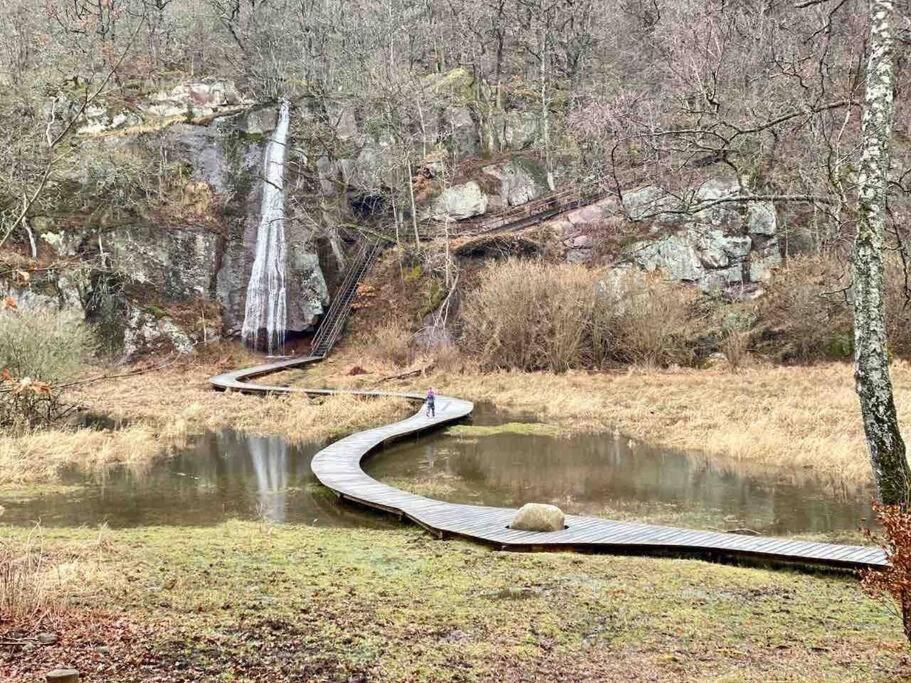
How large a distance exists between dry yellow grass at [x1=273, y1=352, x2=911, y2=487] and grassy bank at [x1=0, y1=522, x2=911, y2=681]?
721 centimetres

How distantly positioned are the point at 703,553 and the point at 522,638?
12.7 feet

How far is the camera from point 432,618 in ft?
19.5

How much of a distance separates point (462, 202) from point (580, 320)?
14.3 metres

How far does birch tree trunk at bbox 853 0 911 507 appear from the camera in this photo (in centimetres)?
623

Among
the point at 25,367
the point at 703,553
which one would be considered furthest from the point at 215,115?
the point at 703,553

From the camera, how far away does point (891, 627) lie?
584cm

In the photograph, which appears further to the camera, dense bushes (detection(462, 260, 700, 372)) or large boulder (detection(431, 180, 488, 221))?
large boulder (detection(431, 180, 488, 221))

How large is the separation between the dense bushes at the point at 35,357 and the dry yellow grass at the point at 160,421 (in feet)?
3.13

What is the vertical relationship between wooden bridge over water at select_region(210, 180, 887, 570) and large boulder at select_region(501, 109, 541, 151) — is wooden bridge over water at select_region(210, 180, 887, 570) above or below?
below

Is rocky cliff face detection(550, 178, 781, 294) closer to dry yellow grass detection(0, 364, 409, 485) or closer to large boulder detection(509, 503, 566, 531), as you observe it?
dry yellow grass detection(0, 364, 409, 485)

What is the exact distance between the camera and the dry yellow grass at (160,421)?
47.5 feet

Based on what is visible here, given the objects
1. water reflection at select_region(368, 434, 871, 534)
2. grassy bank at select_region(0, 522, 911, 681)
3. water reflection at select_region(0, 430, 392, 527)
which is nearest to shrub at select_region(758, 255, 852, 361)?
water reflection at select_region(368, 434, 871, 534)

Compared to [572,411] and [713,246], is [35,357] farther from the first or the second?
[713,246]

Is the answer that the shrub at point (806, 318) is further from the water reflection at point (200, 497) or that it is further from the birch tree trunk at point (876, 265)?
the birch tree trunk at point (876, 265)
